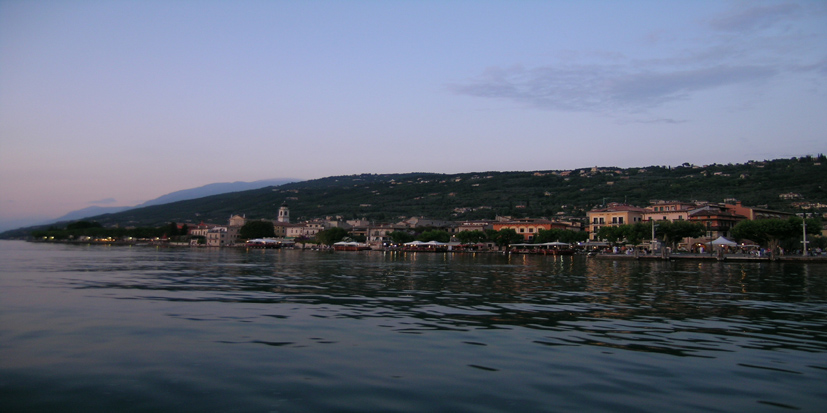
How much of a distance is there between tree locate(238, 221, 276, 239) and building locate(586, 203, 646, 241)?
8837 centimetres

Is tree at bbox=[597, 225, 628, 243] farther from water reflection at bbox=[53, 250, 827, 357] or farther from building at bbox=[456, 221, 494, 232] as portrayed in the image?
water reflection at bbox=[53, 250, 827, 357]

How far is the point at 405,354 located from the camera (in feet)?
34.9

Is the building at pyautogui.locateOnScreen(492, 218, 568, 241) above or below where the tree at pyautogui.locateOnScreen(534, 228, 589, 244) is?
above

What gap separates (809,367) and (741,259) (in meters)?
53.6

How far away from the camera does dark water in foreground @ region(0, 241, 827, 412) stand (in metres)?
7.84

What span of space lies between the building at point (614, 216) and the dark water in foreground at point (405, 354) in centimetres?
7761

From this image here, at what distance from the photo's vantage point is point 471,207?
184 metres

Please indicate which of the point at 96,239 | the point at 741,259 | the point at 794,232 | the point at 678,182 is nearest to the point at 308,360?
the point at 741,259

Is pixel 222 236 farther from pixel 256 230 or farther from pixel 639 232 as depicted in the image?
pixel 639 232

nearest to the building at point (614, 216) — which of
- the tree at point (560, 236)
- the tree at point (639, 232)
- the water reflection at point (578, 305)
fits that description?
the tree at point (560, 236)

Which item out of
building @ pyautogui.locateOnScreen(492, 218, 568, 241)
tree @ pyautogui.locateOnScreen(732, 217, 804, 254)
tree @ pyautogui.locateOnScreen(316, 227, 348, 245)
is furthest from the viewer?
tree @ pyautogui.locateOnScreen(316, 227, 348, 245)

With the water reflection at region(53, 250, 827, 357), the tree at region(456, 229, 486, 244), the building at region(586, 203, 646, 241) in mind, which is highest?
the building at region(586, 203, 646, 241)

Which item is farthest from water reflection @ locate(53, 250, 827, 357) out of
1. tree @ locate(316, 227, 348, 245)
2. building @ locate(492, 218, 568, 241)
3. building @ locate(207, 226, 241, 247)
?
building @ locate(207, 226, 241, 247)

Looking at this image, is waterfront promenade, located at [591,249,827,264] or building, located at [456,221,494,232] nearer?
waterfront promenade, located at [591,249,827,264]
